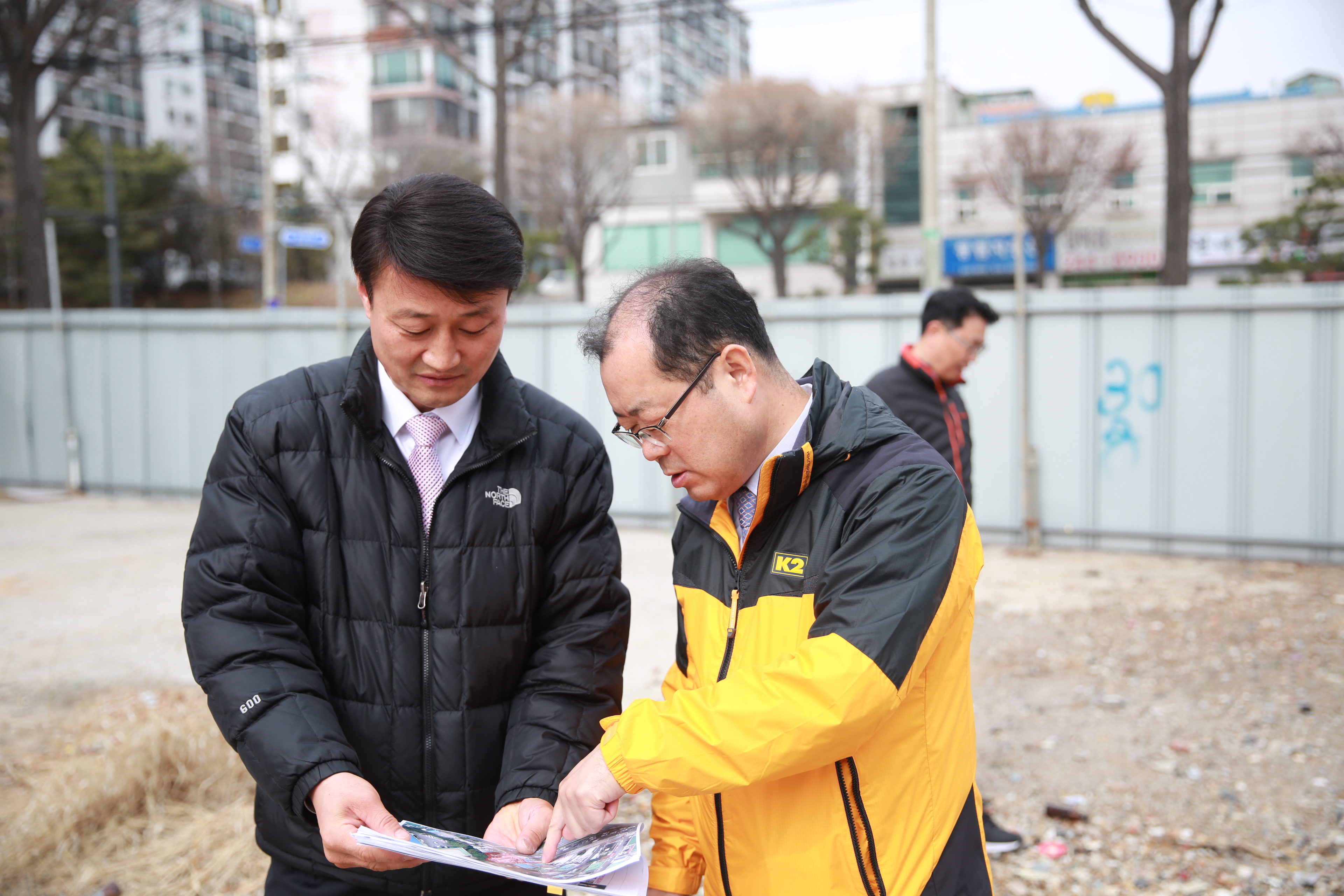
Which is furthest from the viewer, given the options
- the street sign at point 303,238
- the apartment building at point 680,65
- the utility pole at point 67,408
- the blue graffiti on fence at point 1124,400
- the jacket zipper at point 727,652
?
the apartment building at point 680,65

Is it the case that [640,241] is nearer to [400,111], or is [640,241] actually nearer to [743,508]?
[400,111]

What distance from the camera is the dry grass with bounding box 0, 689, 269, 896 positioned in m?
3.28

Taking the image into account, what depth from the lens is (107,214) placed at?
27.1 meters

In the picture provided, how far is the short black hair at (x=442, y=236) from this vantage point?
1.65 meters

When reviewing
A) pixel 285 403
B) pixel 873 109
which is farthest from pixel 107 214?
pixel 285 403

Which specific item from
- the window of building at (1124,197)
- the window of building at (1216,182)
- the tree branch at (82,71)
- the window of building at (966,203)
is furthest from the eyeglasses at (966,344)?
the window of building at (1216,182)

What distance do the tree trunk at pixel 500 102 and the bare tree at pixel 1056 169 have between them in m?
17.7

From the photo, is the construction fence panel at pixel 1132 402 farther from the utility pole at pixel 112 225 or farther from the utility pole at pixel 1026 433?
the utility pole at pixel 112 225

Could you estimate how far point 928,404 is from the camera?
4.10 m

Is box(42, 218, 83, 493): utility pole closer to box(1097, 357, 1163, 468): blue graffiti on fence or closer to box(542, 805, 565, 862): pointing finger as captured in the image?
box(1097, 357, 1163, 468): blue graffiti on fence

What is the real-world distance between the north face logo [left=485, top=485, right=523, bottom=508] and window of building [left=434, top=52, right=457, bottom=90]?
1721 inches

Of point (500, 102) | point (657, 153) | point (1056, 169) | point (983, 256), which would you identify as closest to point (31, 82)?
point (500, 102)

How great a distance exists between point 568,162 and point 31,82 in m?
17.0

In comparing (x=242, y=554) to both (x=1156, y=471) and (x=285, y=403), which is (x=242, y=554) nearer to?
(x=285, y=403)
